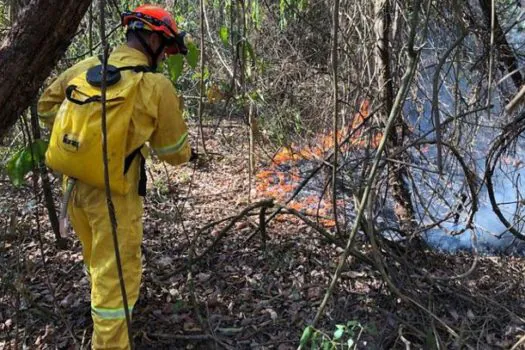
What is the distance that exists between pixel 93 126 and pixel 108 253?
612mm

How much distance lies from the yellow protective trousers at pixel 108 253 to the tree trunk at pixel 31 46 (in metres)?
0.69

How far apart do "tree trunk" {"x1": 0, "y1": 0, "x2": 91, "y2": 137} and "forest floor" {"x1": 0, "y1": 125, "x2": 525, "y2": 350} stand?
32.9 inches

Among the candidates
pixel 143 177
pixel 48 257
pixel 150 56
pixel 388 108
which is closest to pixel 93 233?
pixel 143 177

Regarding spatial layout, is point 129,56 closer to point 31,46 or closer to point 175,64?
point 175,64

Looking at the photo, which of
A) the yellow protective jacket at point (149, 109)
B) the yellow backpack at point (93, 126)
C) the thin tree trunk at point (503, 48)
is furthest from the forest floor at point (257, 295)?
the thin tree trunk at point (503, 48)

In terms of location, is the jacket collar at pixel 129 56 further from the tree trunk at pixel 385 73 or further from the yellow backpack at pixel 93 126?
the tree trunk at pixel 385 73

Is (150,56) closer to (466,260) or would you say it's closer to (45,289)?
(45,289)

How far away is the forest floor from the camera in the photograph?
2.83m

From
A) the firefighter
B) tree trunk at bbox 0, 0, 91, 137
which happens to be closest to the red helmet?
the firefighter

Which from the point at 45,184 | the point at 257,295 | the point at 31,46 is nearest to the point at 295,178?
the point at 257,295

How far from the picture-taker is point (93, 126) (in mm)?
2334

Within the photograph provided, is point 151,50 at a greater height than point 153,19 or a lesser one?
lesser

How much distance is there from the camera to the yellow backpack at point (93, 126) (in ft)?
7.66

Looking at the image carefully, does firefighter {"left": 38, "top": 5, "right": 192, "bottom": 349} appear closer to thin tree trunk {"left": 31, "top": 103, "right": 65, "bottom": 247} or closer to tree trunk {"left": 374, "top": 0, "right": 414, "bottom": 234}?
thin tree trunk {"left": 31, "top": 103, "right": 65, "bottom": 247}
